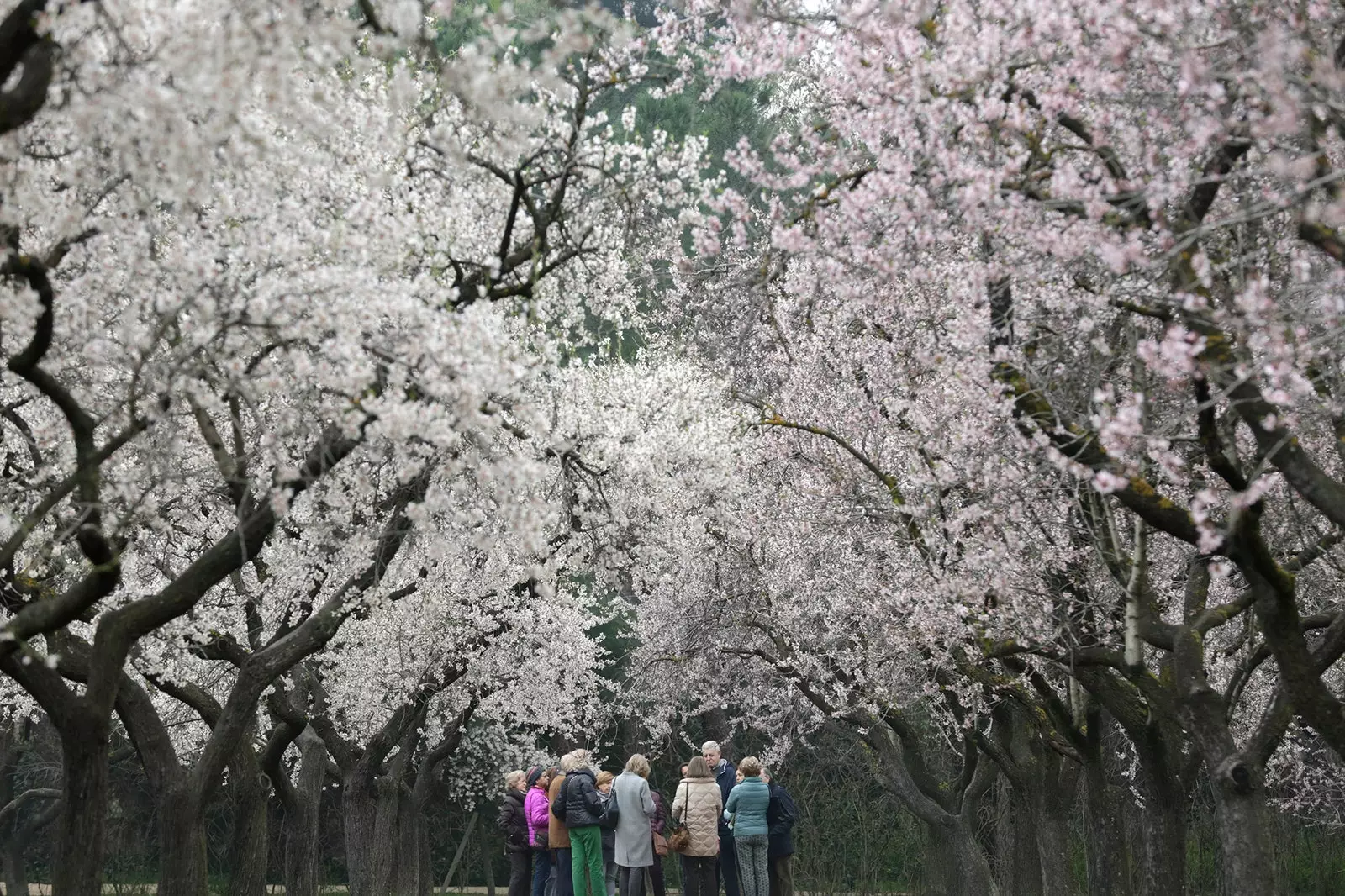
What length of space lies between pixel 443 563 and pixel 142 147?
38.0ft

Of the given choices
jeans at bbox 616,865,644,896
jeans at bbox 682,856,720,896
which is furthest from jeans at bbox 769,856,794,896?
jeans at bbox 616,865,644,896

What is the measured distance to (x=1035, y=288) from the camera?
820 cm

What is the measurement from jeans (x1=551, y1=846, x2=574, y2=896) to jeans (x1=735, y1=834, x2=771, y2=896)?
1.72m

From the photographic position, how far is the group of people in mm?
13828

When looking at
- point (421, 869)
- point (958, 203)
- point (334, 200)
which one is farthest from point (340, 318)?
point (421, 869)

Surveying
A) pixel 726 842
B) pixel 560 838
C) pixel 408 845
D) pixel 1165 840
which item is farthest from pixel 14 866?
pixel 1165 840

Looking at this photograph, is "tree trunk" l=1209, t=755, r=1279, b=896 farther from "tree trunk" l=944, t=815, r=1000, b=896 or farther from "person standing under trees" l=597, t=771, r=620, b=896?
"tree trunk" l=944, t=815, r=1000, b=896

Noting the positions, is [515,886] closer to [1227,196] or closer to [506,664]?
[506,664]

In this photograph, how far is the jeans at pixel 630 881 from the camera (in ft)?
45.4

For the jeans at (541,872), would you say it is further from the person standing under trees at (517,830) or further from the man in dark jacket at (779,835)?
the man in dark jacket at (779,835)

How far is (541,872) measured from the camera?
15375 mm

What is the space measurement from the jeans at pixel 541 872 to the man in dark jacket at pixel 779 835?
2.38m

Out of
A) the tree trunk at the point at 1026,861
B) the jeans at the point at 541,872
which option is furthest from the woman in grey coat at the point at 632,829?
the tree trunk at the point at 1026,861

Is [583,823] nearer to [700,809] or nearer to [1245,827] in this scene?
[700,809]
